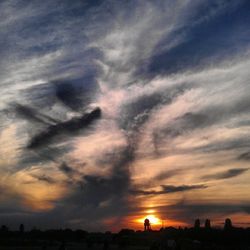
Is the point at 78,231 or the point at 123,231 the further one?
the point at 123,231

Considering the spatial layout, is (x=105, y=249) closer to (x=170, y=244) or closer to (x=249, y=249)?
(x=170, y=244)

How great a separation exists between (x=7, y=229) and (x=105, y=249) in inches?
4252

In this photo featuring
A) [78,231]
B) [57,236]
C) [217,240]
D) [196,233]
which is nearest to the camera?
[217,240]

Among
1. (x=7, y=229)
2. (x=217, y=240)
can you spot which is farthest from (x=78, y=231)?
(x=217, y=240)

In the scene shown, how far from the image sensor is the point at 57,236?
167m

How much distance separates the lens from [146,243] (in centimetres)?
11644

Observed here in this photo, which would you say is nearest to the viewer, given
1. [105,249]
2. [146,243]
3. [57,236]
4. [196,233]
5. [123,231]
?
[105,249]

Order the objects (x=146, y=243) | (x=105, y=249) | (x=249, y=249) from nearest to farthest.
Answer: (x=105, y=249), (x=249, y=249), (x=146, y=243)

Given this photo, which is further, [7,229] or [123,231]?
[123,231]

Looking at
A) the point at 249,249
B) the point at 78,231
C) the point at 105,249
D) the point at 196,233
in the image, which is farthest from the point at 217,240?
the point at 78,231

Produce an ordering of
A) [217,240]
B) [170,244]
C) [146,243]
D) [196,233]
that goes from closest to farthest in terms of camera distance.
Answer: [170,244] < [146,243] < [217,240] < [196,233]

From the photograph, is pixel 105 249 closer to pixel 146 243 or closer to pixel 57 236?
pixel 146 243

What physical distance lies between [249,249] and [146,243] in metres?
30.4

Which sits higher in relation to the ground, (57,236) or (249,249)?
(57,236)
